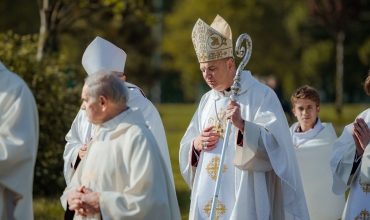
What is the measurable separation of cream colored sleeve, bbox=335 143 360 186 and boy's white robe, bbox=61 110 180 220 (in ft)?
7.52

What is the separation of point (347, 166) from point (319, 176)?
1.71 meters

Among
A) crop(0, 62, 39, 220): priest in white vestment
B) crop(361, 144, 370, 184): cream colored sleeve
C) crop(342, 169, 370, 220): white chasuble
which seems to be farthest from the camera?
crop(342, 169, 370, 220): white chasuble

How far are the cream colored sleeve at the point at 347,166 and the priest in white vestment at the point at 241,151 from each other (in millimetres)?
432

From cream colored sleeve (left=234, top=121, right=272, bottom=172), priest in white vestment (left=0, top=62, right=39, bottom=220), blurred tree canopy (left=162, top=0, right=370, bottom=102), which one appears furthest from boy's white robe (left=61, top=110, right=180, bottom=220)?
blurred tree canopy (left=162, top=0, right=370, bottom=102)

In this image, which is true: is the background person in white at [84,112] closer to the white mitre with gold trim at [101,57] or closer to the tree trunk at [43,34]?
the white mitre with gold trim at [101,57]

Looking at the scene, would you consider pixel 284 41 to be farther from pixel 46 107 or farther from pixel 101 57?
pixel 101 57

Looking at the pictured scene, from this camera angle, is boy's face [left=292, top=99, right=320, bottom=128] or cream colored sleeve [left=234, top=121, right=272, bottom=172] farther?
boy's face [left=292, top=99, right=320, bottom=128]

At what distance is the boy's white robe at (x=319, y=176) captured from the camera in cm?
883

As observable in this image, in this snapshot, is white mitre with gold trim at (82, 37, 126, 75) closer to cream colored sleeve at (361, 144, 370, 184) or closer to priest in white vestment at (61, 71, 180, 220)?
priest in white vestment at (61, 71, 180, 220)

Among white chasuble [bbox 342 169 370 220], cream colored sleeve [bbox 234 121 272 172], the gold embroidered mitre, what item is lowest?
white chasuble [bbox 342 169 370 220]

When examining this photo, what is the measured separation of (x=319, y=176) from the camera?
8953mm

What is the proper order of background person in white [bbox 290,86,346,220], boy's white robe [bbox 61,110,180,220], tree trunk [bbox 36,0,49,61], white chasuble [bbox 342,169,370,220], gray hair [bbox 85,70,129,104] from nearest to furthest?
1. boy's white robe [bbox 61,110,180,220]
2. gray hair [bbox 85,70,129,104]
3. white chasuble [bbox 342,169,370,220]
4. background person in white [bbox 290,86,346,220]
5. tree trunk [bbox 36,0,49,61]

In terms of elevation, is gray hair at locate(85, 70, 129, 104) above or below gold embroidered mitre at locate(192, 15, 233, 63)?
below

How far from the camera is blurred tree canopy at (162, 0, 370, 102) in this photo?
48.9 meters
